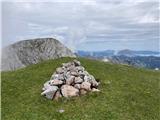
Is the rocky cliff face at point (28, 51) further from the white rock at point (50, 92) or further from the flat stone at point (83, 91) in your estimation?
the flat stone at point (83, 91)

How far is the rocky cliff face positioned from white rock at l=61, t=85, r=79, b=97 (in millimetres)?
108559

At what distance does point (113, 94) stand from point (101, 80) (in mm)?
→ 5920

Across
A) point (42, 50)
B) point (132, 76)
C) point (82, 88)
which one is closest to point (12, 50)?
point (42, 50)

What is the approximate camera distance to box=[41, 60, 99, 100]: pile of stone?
4056cm

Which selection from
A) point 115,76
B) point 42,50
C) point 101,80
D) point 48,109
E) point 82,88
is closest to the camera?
point 48,109

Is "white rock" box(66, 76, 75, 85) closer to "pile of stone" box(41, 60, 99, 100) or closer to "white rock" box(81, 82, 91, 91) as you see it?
"pile of stone" box(41, 60, 99, 100)

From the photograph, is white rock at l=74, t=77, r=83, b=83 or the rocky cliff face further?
the rocky cliff face

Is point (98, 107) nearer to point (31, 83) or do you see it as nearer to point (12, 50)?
point (31, 83)

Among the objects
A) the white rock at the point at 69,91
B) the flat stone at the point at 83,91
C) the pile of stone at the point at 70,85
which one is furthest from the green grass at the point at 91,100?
the pile of stone at the point at 70,85

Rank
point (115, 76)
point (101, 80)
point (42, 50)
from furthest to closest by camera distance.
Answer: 1. point (42, 50)
2. point (115, 76)
3. point (101, 80)

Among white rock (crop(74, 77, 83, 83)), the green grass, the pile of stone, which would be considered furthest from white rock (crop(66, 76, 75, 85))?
the green grass

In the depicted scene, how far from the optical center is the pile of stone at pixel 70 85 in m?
40.6

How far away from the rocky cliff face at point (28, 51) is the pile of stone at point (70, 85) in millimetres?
105109

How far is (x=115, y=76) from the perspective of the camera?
52.3 meters
